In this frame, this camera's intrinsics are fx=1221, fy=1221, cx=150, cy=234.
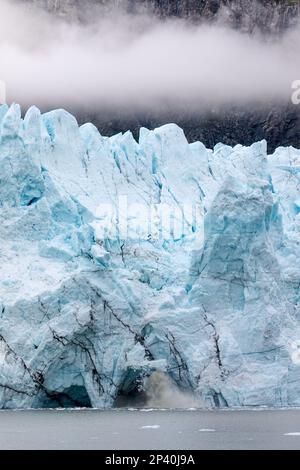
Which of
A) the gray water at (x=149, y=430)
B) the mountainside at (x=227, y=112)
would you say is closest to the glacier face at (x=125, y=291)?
the gray water at (x=149, y=430)

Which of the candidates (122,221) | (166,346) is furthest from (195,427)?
(122,221)

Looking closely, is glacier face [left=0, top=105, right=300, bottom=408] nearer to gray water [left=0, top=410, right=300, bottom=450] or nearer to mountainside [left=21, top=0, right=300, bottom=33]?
gray water [left=0, top=410, right=300, bottom=450]

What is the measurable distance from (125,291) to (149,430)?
4509 mm

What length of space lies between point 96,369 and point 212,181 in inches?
313

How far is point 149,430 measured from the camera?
993 inches

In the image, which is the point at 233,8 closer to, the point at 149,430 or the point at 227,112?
the point at 227,112

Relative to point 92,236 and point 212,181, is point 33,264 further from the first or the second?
→ point 212,181

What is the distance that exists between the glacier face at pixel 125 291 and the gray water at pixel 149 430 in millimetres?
573

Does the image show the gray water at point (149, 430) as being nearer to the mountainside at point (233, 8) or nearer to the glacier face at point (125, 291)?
the glacier face at point (125, 291)

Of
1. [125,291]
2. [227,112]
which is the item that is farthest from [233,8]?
[125,291]

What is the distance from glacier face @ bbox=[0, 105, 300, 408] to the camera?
91.0 ft

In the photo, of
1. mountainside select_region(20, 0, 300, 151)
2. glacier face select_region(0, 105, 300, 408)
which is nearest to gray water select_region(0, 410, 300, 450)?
glacier face select_region(0, 105, 300, 408)

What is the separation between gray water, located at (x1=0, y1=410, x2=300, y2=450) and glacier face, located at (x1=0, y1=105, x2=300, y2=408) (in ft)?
1.88

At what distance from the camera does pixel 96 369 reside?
27.7 m
